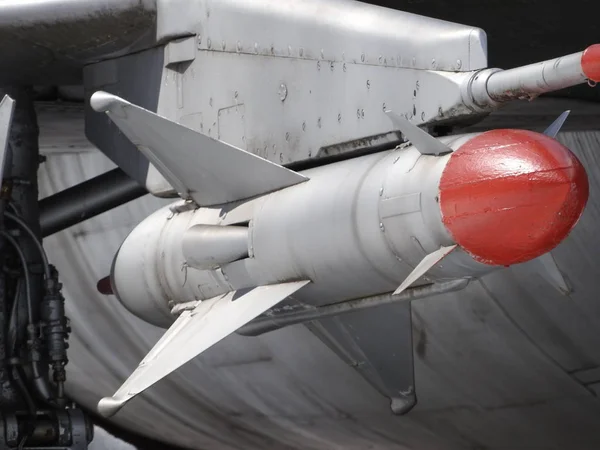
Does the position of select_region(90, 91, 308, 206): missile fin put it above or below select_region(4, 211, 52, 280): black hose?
above

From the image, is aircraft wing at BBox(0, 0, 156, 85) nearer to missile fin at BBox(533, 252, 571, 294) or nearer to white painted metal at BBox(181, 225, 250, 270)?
white painted metal at BBox(181, 225, 250, 270)

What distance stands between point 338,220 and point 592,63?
63.1 inches

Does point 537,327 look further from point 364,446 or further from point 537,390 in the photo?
point 364,446

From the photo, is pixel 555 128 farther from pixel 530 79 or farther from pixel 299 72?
pixel 299 72

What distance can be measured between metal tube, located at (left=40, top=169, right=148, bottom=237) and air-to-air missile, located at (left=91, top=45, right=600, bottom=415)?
160cm

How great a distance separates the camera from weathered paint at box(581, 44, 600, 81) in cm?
494

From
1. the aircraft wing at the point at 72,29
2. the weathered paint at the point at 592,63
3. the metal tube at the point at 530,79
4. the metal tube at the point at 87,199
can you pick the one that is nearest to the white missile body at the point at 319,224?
the metal tube at the point at 530,79

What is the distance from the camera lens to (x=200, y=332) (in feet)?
22.3

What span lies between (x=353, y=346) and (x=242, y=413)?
4.71m

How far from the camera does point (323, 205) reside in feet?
20.4

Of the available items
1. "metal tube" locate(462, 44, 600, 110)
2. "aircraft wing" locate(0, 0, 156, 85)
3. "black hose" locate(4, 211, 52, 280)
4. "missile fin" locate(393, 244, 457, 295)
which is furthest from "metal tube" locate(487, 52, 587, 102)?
"black hose" locate(4, 211, 52, 280)

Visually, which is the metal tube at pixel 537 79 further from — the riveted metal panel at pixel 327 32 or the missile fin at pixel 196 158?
the missile fin at pixel 196 158

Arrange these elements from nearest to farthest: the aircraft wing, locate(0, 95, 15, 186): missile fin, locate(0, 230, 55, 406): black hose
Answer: locate(0, 95, 15, 186): missile fin → the aircraft wing → locate(0, 230, 55, 406): black hose

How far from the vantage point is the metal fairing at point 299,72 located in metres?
6.05
